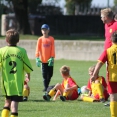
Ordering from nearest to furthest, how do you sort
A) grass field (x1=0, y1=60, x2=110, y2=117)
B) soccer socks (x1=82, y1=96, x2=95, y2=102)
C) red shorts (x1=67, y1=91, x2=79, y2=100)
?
grass field (x1=0, y1=60, x2=110, y2=117) < soccer socks (x1=82, y1=96, x2=95, y2=102) < red shorts (x1=67, y1=91, x2=79, y2=100)

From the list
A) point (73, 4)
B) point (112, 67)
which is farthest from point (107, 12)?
point (73, 4)

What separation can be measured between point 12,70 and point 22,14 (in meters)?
39.7

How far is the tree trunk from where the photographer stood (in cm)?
4806

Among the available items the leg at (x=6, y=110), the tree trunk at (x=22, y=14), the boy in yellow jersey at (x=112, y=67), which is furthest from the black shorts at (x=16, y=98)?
the tree trunk at (x=22, y=14)

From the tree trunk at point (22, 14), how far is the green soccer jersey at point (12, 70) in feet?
126

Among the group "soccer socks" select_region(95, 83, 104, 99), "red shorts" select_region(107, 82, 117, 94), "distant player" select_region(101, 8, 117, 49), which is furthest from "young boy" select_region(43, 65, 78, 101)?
"red shorts" select_region(107, 82, 117, 94)

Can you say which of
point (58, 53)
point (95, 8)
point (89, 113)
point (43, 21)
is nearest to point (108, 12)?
point (89, 113)

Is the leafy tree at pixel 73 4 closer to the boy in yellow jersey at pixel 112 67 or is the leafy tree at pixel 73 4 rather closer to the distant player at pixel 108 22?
the distant player at pixel 108 22

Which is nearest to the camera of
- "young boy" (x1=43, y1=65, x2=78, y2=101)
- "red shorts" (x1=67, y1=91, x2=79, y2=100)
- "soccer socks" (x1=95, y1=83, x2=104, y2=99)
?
"soccer socks" (x1=95, y1=83, x2=104, y2=99)

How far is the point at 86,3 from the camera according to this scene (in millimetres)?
63500

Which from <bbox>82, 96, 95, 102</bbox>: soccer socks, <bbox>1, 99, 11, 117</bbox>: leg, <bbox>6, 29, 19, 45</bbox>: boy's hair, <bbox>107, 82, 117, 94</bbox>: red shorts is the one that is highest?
<bbox>6, 29, 19, 45</bbox>: boy's hair

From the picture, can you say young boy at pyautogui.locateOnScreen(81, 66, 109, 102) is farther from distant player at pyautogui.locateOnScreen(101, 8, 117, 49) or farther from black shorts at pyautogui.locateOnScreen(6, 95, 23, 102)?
black shorts at pyautogui.locateOnScreen(6, 95, 23, 102)

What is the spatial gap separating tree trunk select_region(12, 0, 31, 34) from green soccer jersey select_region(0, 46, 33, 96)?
38.5 meters

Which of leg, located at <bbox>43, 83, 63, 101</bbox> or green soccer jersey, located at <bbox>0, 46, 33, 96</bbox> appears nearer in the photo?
green soccer jersey, located at <bbox>0, 46, 33, 96</bbox>
